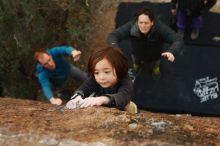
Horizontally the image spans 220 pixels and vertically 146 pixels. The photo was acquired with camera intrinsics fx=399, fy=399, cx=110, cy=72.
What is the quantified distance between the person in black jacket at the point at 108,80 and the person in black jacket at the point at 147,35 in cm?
112

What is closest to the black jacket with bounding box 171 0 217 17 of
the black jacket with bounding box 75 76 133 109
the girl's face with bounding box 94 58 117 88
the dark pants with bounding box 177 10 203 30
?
the dark pants with bounding box 177 10 203 30

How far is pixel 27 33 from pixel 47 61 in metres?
1.00

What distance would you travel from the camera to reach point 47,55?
3.86m

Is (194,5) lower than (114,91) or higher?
higher

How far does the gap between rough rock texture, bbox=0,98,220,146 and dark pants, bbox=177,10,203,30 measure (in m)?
3.21

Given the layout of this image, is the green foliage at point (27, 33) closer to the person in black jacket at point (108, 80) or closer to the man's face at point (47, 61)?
the man's face at point (47, 61)

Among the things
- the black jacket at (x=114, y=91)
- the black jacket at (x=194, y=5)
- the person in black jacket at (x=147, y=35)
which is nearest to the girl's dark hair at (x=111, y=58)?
the black jacket at (x=114, y=91)

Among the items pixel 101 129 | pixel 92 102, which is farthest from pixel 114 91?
pixel 101 129

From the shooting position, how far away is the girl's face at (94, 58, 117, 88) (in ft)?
7.69

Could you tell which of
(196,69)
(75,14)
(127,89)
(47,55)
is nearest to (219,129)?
(127,89)

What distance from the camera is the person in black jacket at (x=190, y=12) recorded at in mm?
4914

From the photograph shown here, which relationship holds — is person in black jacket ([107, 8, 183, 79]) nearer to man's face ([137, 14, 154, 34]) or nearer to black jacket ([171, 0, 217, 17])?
man's face ([137, 14, 154, 34])

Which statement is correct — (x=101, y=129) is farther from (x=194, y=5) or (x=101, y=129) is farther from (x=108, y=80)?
(x=194, y=5)

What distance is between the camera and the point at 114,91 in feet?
8.23
